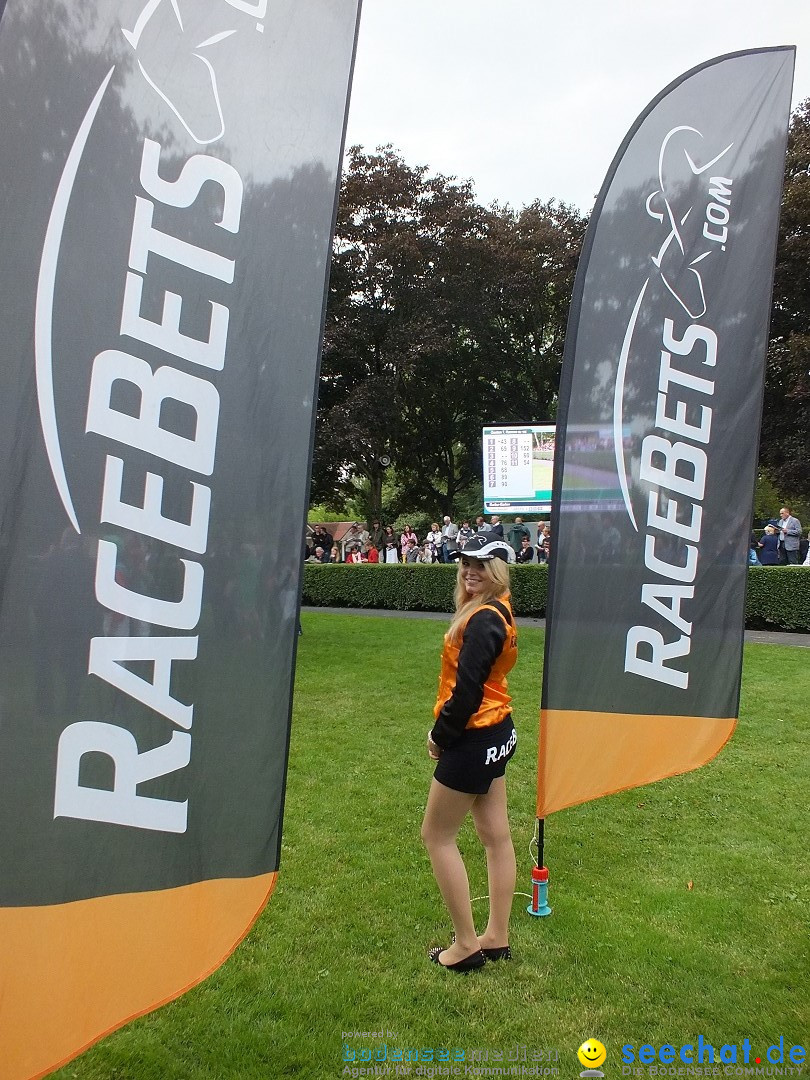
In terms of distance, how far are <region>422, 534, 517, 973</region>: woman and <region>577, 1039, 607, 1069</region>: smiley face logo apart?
1.99 feet

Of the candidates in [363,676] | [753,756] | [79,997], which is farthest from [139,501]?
[363,676]

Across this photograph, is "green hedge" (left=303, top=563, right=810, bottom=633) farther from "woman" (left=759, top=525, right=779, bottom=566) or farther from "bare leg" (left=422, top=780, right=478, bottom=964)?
"bare leg" (left=422, top=780, right=478, bottom=964)

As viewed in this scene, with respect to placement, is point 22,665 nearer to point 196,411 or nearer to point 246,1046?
point 196,411

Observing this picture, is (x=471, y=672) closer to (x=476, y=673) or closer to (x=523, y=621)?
(x=476, y=673)

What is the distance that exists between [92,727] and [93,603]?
30 cm

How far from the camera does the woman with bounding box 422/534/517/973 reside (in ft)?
9.34

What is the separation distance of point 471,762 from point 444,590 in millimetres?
12261

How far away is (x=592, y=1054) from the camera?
97.5 inches

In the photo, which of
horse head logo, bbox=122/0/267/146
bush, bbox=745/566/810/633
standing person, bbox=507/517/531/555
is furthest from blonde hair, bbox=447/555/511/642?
standing person, bbox=507/517/531/555

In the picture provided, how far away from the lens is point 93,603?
1.82 m

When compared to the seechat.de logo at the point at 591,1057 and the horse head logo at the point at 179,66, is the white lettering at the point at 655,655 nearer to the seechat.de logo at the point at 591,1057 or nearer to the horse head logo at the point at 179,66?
the seechat.de logo at the point at 591,1057

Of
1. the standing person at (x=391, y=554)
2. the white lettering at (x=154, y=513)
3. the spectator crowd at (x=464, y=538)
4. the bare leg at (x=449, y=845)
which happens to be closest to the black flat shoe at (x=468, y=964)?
the bare leg at (x=449, y=845)

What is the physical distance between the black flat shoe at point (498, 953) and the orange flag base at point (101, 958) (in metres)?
1.39

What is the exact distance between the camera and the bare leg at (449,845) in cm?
294
